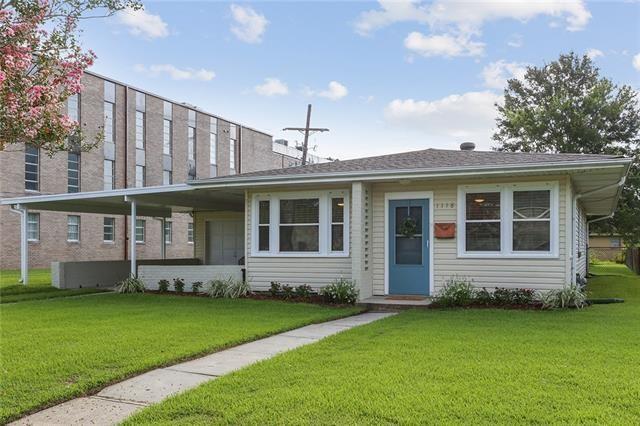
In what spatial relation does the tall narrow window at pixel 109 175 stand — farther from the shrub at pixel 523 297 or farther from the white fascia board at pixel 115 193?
the shrub at pixel 523 297

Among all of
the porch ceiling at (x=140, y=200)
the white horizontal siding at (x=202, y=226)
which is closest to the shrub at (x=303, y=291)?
the porch ceiling at (x=140, y=200)

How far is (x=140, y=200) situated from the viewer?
15.0 metres

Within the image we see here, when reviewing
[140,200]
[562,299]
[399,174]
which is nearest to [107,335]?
[399,174]

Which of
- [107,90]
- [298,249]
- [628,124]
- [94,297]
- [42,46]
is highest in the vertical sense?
[107,90]

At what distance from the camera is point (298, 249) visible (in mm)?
12266

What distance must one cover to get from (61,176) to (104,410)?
24.8 metres

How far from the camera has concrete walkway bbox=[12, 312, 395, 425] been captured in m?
4.21

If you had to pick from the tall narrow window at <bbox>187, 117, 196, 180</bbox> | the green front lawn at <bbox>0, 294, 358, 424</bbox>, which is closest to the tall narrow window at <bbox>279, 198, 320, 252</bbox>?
the green front lawn at <bbox>0, 294, 358, 424</bbox>

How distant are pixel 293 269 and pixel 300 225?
0.98 meters

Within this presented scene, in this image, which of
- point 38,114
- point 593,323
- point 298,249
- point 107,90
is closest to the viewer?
point 38,114

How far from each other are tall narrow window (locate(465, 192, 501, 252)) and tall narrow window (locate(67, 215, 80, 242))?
22017 millimetres

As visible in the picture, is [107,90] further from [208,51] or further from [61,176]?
[208,51]

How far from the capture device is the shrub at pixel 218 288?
41.1ft

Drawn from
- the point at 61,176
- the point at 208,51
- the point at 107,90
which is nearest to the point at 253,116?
the point at 107,90
